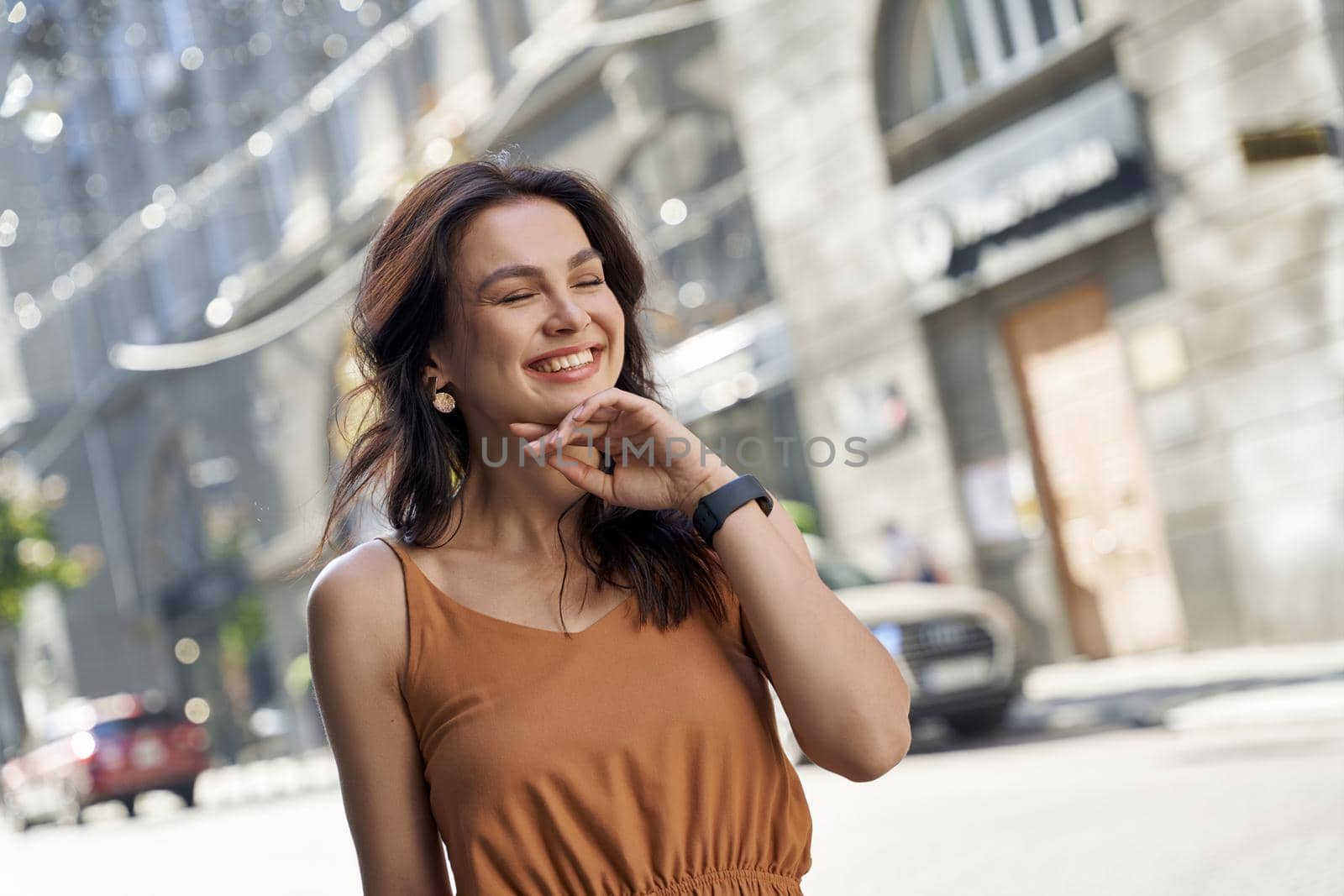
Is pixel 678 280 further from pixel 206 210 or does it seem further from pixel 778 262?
pixel 206 210

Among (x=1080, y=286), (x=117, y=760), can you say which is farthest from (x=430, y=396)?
(x=117, y=760)

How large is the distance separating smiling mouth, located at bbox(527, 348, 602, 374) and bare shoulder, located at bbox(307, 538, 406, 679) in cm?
36

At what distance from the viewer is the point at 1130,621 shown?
14.7 m

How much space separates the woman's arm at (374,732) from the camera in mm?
2266

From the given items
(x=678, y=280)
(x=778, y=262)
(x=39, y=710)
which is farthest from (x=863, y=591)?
(x=39, y=710)

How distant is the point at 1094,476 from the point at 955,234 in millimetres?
2630

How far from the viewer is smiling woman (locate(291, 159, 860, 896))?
7.13 ft

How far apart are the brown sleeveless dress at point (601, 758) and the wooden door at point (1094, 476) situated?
12.4 metres

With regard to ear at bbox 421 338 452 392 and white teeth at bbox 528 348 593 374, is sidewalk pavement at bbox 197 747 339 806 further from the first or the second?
white teeth at bbox 528 348 593 374

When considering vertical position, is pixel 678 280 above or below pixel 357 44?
below

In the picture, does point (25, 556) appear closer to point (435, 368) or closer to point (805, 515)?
point (805, 515)

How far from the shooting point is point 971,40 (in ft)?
51.5

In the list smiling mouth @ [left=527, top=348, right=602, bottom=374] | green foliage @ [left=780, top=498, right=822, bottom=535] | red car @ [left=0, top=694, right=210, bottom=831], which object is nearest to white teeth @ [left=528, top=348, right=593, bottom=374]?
smiling mouth @ [left=527, top=348, right=602, bottom=374]

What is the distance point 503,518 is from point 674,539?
0.85ft
